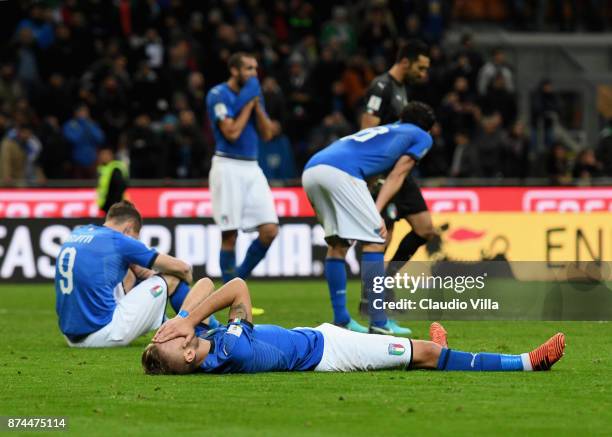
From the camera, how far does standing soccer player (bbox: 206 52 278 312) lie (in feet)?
48.7

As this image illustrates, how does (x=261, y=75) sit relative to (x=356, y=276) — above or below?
above

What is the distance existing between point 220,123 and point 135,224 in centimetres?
335

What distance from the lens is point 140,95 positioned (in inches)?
995

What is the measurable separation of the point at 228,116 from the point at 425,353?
228 inches

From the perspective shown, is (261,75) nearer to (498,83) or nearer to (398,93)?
(498,83)

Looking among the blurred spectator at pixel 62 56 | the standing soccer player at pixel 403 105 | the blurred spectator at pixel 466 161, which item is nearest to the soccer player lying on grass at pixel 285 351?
the standing soccer player at pixel 403 105

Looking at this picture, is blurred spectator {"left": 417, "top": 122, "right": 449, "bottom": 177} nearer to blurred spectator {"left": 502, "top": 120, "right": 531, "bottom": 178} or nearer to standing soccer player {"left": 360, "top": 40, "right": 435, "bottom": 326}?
blurred spectator {"left": 502, "top": 120, "right": 531, "bottom": 178}

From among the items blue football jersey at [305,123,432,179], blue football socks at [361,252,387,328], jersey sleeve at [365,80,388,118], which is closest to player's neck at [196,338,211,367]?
blue football socks at [361,252,387,328]

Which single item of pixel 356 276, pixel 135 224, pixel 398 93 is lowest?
pixel 356 276

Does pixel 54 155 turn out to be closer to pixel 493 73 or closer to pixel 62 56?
pixel 62 56

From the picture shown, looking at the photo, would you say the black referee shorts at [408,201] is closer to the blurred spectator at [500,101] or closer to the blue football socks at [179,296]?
the blue football socks at [179,296]

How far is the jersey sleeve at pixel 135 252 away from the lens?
37.3 ft

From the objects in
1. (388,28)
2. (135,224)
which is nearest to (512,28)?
(388,28)
